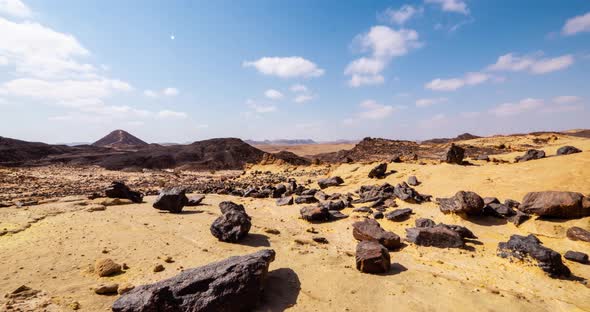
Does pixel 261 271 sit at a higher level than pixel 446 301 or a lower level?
higher

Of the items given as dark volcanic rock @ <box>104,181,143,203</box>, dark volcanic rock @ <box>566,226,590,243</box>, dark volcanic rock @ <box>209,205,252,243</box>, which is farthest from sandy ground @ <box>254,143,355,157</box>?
dark volcanic rock @ <box>566,226,590,243</box>

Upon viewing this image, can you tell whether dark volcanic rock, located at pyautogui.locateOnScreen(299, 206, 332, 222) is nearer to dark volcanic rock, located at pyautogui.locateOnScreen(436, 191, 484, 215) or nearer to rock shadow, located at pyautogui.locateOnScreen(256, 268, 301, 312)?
dark volcanic rock, located at pyautogui.locateOnScreen(436, 191, 484, 215)

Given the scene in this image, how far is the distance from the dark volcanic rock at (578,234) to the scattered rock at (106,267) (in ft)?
35.2

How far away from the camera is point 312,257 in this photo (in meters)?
6.91

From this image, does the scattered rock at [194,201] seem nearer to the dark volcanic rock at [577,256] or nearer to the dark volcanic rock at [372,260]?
the dark volcanic rock at [372,260]

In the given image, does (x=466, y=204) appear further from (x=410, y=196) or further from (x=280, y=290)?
(x=280, y=290)

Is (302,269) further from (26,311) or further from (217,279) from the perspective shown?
(26,311)

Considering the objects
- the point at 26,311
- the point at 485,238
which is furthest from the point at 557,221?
the point at 26,311

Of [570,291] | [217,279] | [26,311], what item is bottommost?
[570,291]

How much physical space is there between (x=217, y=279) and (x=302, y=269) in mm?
2072

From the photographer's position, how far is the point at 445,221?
9680 mm

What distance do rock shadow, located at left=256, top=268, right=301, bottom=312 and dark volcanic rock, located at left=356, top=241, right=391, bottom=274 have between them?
138 centimetres

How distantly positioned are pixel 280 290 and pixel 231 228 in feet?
10.5

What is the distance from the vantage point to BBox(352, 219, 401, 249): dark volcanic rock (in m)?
7.76
